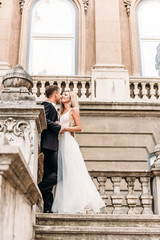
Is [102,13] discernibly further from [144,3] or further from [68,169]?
[68,169]

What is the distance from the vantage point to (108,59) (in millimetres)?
10695

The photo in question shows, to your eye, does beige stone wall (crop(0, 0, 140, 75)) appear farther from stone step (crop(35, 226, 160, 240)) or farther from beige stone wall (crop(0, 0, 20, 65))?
stone step (crop(35, 226, 160, 240))

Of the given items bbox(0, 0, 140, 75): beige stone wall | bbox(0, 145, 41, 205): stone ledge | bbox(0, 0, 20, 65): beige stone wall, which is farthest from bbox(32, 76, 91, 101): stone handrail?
bbox(0, 145, 41, 205): stone ledge

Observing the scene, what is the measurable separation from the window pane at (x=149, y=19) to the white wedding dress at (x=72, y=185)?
321 inches

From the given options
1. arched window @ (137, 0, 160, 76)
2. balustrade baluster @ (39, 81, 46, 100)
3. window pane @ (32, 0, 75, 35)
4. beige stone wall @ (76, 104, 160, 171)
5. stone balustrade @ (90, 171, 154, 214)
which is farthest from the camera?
window pane @ (32, 0, 75, 35)

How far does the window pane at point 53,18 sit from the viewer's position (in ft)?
39.4

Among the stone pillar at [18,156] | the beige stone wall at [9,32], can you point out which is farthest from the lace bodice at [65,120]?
the beige stone wall at [9,32]

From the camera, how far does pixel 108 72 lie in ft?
34.1

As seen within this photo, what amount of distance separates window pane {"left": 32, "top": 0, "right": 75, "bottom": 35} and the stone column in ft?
4.15

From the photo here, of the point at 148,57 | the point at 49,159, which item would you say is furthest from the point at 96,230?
the point at 148,57

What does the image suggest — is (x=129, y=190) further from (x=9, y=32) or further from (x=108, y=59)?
(x=9, y=32)

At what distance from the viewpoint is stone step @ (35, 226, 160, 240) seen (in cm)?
373

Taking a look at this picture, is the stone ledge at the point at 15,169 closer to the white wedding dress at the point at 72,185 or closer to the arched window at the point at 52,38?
the white wedding dress at the point at 72,185

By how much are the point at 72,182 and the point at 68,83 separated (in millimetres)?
5774
